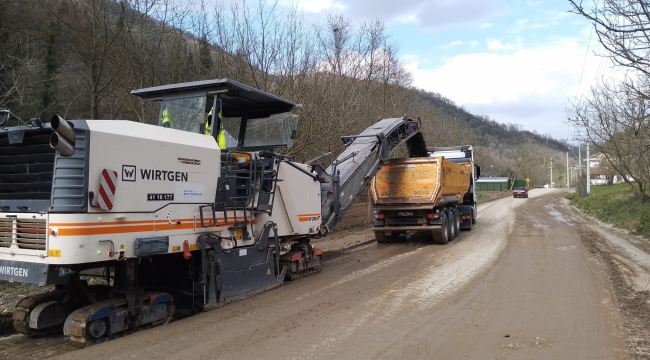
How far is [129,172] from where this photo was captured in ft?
18.5

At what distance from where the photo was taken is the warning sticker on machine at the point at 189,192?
20.9 feet

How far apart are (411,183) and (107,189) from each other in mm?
10529

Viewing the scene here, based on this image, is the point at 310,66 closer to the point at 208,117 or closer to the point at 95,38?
the point at 95,38

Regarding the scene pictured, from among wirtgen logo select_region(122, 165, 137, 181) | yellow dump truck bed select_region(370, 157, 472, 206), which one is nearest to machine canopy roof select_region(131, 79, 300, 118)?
wirtgen logo select_region(122, 165, 137, 181)

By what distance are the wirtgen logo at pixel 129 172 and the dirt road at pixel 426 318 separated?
1.89 m

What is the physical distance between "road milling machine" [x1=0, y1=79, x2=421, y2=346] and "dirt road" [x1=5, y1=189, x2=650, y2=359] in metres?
0.43

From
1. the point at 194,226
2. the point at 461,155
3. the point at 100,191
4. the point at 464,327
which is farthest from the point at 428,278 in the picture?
the point at 461,155

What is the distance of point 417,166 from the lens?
1471 cm

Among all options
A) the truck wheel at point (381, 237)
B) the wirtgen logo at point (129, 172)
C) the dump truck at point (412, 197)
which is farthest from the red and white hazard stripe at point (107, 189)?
the truck wheel at point (381, 237)

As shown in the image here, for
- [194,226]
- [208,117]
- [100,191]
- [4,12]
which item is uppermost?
[4,12]

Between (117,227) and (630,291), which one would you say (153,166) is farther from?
(630,291)

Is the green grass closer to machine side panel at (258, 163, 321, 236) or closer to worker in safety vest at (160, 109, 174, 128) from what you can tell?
machine side panel at (258, 163, 321, 236)

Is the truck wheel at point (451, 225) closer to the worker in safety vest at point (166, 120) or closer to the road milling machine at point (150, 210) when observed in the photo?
the road milling machine at point (150, 210)

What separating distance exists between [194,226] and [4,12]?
14.8 metres
